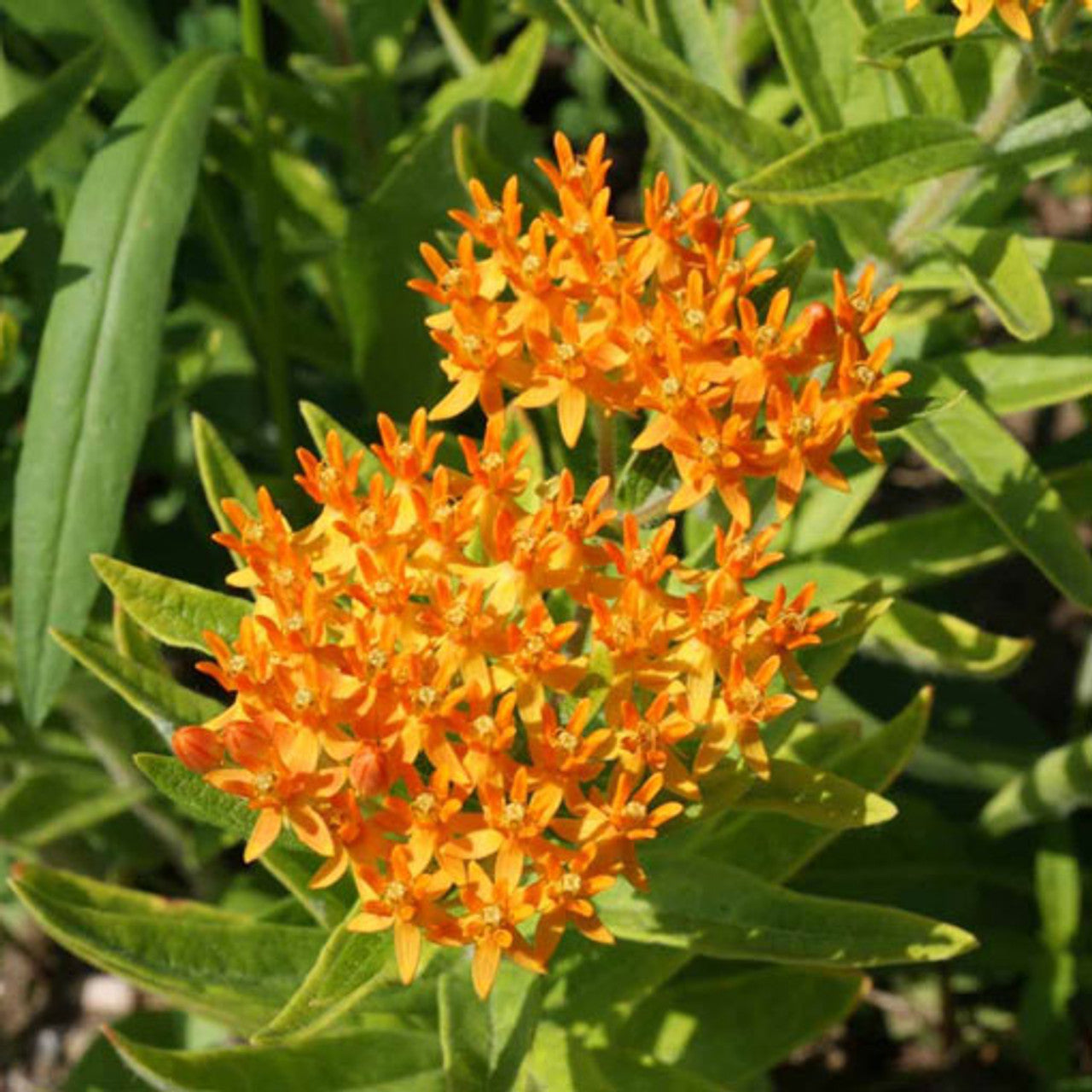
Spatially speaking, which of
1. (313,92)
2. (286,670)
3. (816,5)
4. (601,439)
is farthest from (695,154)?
(313,92)

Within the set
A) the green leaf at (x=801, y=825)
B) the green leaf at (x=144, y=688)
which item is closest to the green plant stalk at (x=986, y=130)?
the green leaf at (x=801, y=825)

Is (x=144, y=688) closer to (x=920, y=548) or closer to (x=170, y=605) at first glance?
(x=170, y=605)

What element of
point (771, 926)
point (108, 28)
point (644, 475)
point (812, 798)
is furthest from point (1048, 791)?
point (108, 28)

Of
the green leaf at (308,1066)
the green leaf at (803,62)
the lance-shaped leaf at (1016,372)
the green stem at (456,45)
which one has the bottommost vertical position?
the green leaf at (308,1066)

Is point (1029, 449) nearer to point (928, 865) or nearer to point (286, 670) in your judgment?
point (928, 865)

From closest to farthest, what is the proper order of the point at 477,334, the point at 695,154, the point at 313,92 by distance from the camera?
the point at 477,334 < the point at 695,154 < the point at 313,92

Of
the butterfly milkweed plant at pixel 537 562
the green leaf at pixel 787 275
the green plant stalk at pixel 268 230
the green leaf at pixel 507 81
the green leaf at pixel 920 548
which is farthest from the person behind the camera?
the green leaf at pixel 507 81

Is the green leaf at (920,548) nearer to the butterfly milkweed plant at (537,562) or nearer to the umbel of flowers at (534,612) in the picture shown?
the butterfly milkweed plant at (537,562)

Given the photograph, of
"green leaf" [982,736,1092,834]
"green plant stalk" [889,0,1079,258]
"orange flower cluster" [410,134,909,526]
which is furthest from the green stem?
"green leaf" [982,736,1092,834]
